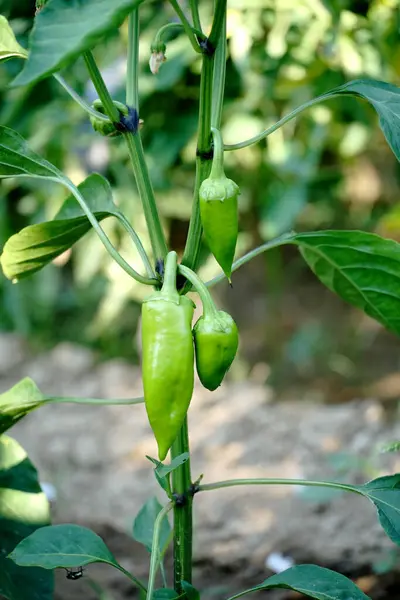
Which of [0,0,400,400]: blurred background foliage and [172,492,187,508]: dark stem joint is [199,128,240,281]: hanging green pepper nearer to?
[172,492,187,508]: dark stem joint

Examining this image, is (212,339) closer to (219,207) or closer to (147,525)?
(219,207)

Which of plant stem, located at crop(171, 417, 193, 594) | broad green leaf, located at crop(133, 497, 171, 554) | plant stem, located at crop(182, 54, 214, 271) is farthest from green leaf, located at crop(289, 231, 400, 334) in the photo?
broad green leaf, located at crop(133, 497, 171, 554)

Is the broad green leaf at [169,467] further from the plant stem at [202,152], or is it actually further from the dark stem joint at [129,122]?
the dark stem joint at [129,122]

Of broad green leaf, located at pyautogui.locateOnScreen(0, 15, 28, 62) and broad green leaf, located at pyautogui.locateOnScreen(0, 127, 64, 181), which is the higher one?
broad green leaf, located at pyautogui.locateOnScreen(0, 15, 28, 62)

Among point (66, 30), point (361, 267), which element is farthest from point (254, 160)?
point (66, 30)

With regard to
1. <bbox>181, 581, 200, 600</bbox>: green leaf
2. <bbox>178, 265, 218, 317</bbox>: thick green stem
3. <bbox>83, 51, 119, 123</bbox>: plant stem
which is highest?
<bbox>83, 51, 119, 123</bbox>: plant stem

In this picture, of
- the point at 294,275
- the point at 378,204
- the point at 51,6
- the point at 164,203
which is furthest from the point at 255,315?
the point at 51,6

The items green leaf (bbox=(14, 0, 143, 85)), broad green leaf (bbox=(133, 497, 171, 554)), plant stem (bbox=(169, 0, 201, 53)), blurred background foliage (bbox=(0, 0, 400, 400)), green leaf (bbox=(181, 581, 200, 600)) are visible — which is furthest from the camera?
blurred background foliage (bbox=(0, 0, 400, 400))

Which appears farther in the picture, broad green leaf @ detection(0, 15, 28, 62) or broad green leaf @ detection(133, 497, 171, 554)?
broad green leaf @ detection(133, 497, 171, 554)
